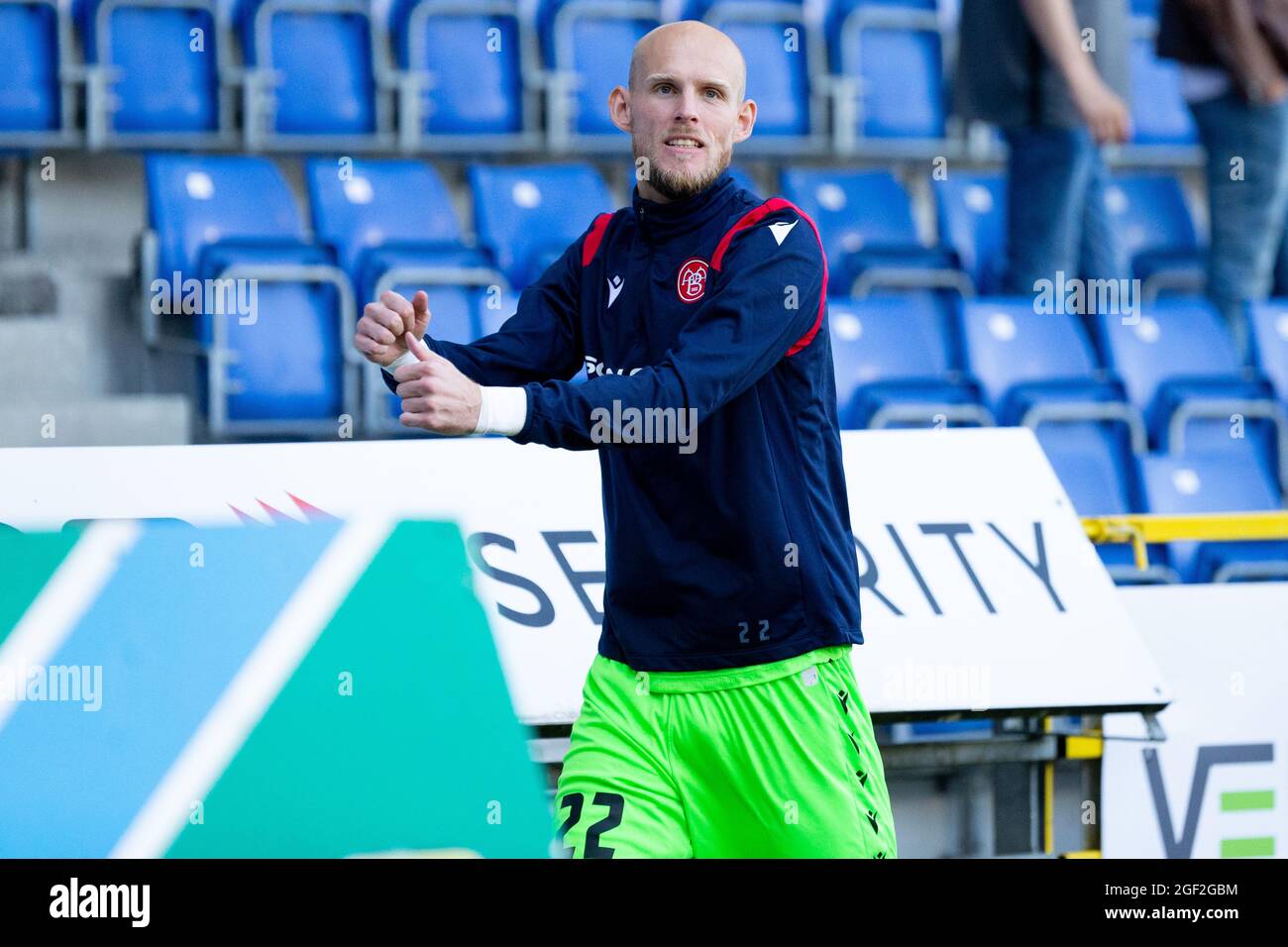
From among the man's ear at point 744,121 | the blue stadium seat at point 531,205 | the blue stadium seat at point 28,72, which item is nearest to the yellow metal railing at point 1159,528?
the man's ear at point 744,121

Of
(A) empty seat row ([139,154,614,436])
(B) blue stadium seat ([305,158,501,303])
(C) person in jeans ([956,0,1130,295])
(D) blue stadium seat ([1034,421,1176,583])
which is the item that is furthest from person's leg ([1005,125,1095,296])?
(B) blue stadium seat ([305,158,501,303])

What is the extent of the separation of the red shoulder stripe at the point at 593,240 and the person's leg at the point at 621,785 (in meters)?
0.68

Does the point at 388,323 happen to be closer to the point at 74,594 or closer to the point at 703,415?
the point at 703,415

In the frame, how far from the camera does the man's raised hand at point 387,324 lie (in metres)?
2.72

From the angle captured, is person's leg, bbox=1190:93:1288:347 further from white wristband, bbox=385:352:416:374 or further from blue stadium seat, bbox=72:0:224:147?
white wristband, bbox=385:352:416:374

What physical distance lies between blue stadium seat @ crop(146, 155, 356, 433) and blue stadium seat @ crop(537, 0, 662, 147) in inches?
60.7

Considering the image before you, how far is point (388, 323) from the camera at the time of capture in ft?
8.95

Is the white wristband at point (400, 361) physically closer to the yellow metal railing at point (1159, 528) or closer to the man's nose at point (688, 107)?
the man's nose at point (688, 107)

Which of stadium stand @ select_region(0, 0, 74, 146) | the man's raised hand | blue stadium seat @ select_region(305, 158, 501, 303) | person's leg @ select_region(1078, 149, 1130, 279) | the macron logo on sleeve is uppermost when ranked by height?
stadium stand @ select_region(0, 0, 74, 146)

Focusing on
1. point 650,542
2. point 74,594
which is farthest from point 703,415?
point 74,594

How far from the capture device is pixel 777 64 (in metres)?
7.55

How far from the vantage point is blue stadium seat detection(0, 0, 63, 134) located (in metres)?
6.52
